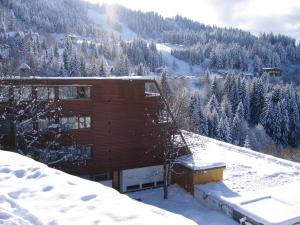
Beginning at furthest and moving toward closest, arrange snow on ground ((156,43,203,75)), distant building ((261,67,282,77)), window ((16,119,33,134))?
distant building ((261,67,282,77)) → snow on ground ((156,43,203,75)) → window ((16,119,33,134))

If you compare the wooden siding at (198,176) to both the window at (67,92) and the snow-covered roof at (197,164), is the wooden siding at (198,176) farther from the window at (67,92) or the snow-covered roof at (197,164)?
the window at (67,92)

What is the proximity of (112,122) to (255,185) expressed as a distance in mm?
10773

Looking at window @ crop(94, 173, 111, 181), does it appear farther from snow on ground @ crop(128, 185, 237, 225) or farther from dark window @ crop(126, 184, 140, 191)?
snow on ground @ crop(128, 185, 237, 225)

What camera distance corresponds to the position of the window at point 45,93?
78.7 ft

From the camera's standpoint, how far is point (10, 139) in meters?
23.2

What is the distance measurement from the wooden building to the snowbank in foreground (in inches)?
554

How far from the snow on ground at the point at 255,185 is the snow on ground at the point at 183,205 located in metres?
0.93

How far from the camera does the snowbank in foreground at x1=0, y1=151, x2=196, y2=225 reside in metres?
7.26

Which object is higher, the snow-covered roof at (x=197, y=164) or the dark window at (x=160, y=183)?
the snow-covered roof at (x=197, y=164)

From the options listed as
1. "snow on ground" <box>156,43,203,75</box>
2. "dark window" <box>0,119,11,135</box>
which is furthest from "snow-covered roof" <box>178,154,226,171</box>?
"snow on ground" <box>156,43,203,75</box>

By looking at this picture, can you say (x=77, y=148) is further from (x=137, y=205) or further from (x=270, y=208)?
(x=137, y=205)

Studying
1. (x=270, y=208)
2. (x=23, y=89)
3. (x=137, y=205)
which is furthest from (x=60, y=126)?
(x=137, y=205)

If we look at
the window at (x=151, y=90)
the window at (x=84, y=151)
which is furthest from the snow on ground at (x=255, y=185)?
the window at (x=84, y=151)

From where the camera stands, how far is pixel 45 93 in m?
24.2
